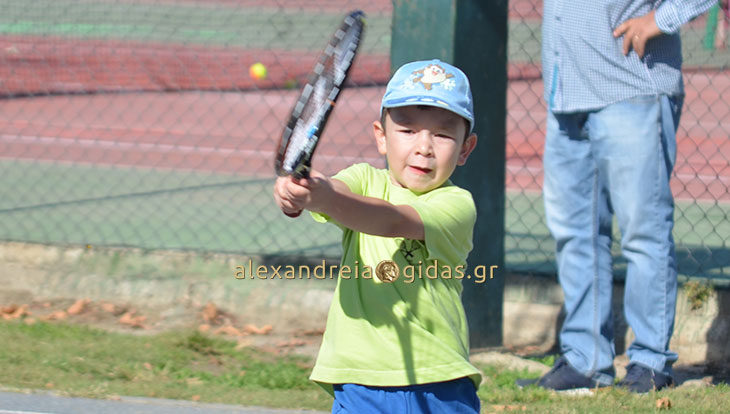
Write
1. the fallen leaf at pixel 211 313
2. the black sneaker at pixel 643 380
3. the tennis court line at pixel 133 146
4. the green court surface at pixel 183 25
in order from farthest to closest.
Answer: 1. the green court surface at pixel 183 25
2. the tennis court line at pixel 133 146
3. the fallen leaf at pixel 211 313
4. the black sneaker at pixel 643 380

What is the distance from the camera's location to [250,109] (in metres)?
13.6

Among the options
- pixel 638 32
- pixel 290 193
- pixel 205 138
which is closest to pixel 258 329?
pixel 638 32

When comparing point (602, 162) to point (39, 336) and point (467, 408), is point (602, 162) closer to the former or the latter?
point (467, 408)

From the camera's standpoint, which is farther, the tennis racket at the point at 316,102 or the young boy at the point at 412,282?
the young boy at the point at 412,282

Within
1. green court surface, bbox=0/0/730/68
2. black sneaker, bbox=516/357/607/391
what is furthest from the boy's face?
green court surface, bbox=0/0/730/68

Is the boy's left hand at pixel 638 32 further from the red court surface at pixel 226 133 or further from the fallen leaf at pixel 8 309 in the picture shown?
the fallen leaf at pixel 8 309

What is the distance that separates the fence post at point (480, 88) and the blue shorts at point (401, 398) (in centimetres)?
217

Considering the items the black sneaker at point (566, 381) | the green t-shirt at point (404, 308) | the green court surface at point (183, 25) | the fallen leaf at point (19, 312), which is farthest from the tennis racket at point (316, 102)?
the green court surface at point (183, 25)

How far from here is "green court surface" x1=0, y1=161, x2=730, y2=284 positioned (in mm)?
6281

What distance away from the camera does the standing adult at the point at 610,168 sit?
4457 mm

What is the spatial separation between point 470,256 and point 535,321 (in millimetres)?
563

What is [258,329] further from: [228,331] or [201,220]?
[201,220]

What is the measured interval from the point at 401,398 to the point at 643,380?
2033mm

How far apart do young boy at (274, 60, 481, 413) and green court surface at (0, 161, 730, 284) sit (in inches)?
107
